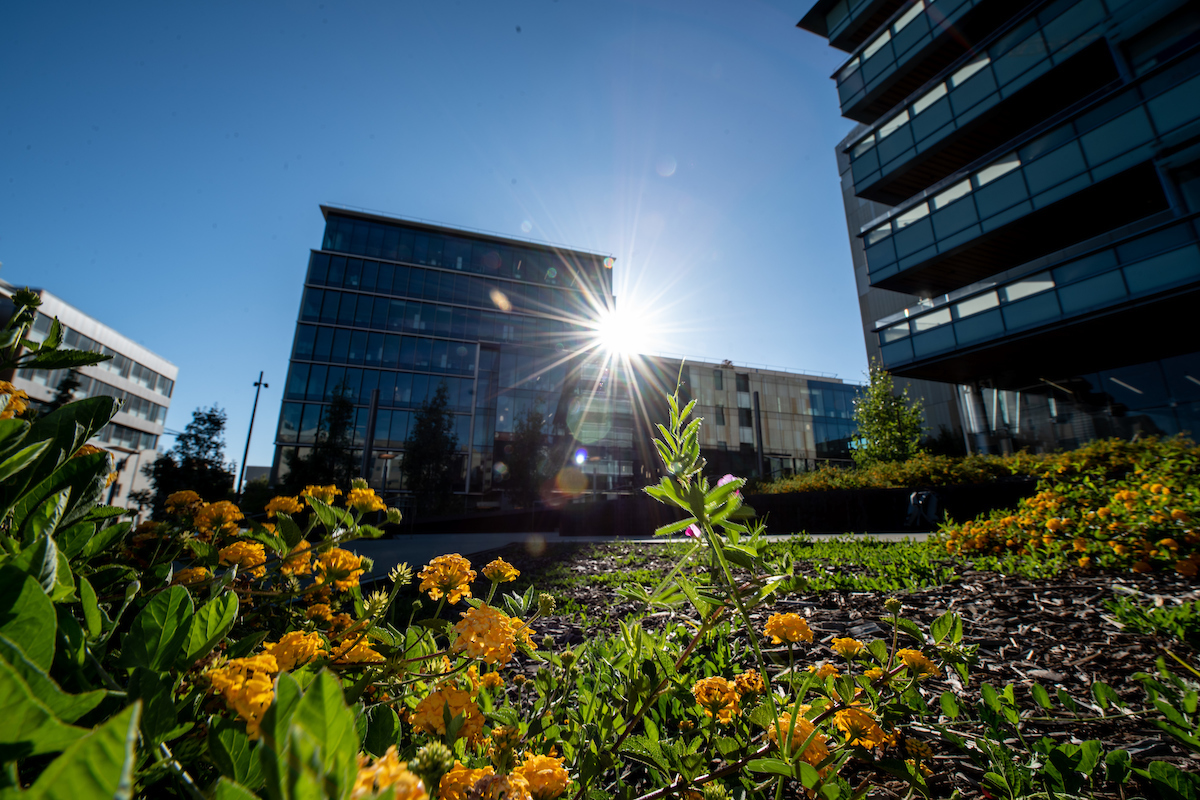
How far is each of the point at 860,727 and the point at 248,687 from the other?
3.69ft

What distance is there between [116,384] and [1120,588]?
60.1 meters

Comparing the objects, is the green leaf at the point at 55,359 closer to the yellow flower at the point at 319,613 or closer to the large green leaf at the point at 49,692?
the large green leaf at the point at 49,692

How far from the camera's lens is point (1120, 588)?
7.67 feet

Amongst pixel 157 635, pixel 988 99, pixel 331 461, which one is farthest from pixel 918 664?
pixel 331 461

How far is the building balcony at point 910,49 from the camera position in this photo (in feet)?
46.6

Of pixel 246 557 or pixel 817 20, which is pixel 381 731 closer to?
pixel 246 557

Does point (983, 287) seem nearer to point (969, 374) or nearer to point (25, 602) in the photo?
point (969, 374)

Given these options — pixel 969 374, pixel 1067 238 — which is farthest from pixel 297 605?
pixel 1067 238

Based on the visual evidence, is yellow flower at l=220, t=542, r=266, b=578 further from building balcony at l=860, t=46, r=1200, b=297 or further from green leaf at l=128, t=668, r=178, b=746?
building balcony at l=860, t=46, r=1200, b=297

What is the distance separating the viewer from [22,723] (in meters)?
0.28

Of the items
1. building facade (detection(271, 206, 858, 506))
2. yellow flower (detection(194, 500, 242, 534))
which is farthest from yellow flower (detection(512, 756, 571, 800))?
building facade (detection(271, 206, 858, 506))

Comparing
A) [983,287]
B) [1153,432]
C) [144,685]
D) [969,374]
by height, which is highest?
[983,287]

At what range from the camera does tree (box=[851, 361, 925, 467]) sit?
15.1 metres

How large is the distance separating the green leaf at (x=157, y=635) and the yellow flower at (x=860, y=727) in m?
1.18
